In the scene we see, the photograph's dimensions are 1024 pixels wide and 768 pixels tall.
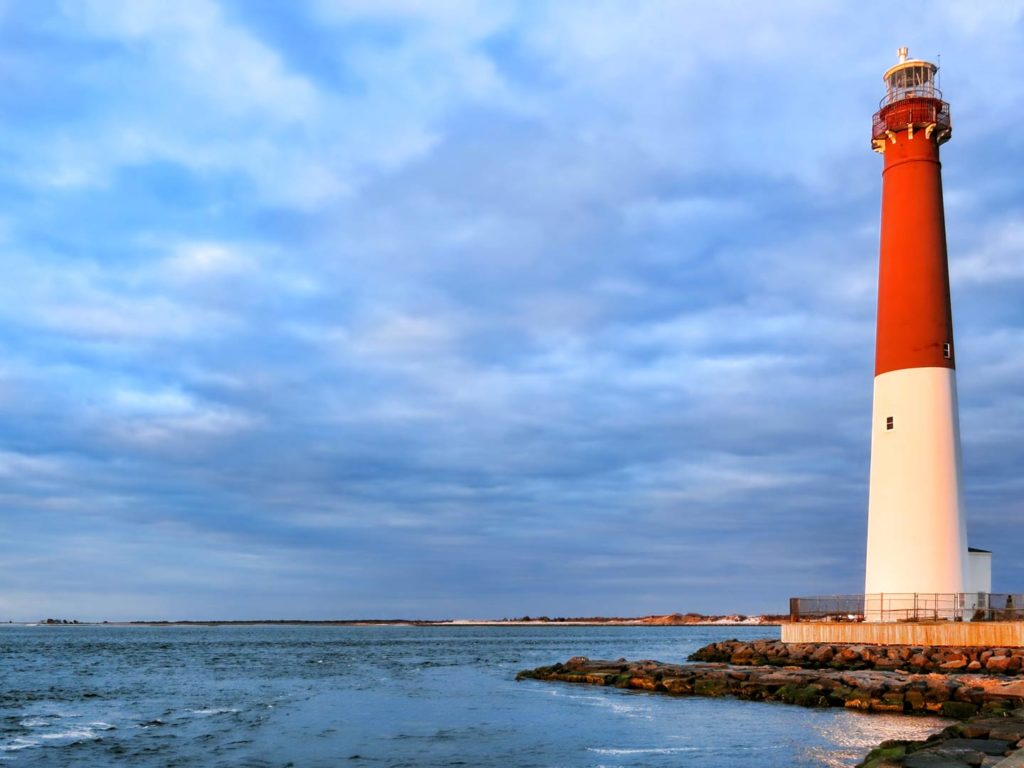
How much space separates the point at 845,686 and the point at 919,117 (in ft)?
57.4

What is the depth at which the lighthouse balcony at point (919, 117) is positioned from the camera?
1192 inches

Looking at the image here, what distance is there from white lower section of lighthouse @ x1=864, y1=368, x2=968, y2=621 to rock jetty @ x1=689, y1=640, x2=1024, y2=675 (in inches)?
70.4

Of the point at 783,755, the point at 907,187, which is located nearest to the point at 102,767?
the point at 783,755

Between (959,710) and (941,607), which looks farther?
(941,607)

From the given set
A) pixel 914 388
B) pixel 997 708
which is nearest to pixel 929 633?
pixel 914 388

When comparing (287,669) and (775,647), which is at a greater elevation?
(775,647)

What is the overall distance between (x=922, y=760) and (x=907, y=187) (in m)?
20.9

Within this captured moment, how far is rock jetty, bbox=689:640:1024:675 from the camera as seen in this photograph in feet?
82.0

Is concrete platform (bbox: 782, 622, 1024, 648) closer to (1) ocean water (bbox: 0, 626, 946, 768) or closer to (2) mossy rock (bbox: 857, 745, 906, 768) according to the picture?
(1) ocean water (bbox: 0, 626, 946, 768)

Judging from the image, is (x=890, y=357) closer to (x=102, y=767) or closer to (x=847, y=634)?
(x=847, y=634)

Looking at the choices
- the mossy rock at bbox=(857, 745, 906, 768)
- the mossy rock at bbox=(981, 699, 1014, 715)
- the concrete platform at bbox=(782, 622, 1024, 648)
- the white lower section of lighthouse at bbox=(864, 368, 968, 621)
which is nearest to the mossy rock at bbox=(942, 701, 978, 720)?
the mossy rock at bbox=(981, 699, 1014, 715)

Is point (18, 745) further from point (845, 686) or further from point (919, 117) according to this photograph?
point (919, 117)

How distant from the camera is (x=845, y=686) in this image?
2422 centimetres

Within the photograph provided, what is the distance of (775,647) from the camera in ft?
108
